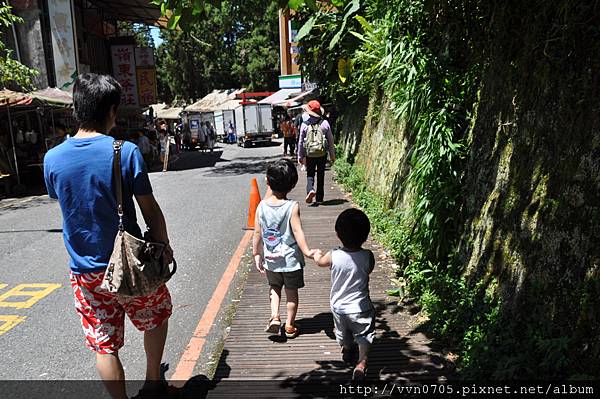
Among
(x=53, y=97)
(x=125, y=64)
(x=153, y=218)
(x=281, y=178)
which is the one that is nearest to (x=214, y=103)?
(x=125, y=64)

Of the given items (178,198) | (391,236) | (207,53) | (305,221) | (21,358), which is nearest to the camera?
(21,358)

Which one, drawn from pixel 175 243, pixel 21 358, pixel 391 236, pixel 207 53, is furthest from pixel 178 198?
pixel 207 53

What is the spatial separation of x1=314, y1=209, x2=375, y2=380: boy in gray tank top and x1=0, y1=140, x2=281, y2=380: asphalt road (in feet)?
4.90

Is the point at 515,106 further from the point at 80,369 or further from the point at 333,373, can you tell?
the point at 80,369

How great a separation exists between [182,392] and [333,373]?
1.08 m

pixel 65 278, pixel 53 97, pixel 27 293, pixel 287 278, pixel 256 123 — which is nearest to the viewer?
pixel 287 278

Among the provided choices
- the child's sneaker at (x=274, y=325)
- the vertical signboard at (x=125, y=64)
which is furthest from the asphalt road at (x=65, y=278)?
the vertical signboard at (x=125, y=64)

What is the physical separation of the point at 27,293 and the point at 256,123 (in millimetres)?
28411

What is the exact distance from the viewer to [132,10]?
87.4ft

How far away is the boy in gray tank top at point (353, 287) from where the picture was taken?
11.3 ft

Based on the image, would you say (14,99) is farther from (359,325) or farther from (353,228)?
(359,325)

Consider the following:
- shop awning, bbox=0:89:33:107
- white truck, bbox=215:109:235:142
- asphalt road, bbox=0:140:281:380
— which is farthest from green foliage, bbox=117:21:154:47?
asphalt road, bbox=0:140:281:380

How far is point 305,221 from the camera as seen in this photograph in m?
8.71

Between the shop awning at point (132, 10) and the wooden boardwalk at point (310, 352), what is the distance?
21.6m
